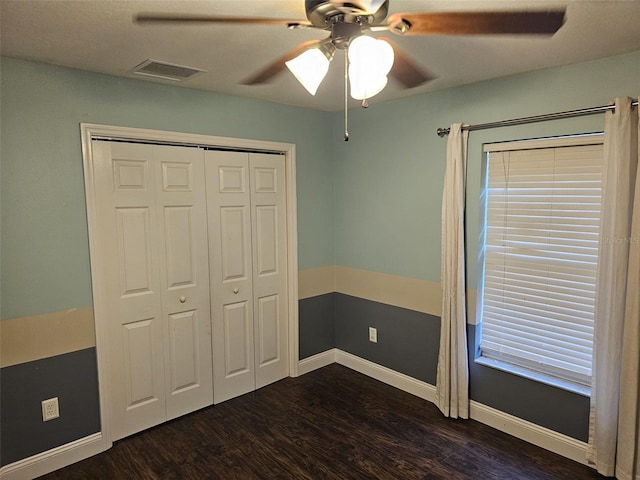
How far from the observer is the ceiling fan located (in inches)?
51.7

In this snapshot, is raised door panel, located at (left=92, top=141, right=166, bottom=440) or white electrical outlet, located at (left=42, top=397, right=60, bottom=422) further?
raised door panel, located at (left=92, top=141, right=166, bottom=440)

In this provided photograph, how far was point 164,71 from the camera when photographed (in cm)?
246

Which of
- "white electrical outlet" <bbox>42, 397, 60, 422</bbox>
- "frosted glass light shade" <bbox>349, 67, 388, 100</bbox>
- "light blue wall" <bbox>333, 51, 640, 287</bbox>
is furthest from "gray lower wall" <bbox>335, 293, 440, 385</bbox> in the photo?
"white electrical outlet" <bbox>42, 397, 60, 422</bbox>

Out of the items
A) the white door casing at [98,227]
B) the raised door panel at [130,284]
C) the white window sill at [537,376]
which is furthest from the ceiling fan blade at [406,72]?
the white window sill at [537,376]

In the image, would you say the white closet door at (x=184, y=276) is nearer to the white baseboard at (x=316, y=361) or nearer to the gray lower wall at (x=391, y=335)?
the white baseboard at (x=316, y=361)

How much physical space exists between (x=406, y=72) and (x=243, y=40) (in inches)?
40.3

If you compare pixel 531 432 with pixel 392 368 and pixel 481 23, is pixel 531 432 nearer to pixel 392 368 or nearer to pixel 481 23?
pixel 392 368

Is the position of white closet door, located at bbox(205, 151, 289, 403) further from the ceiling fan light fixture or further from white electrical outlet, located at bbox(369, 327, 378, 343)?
the ceiling fan light fixture

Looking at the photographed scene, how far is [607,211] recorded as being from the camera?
2.23 m

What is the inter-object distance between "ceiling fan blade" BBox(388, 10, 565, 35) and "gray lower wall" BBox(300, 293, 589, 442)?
192cm

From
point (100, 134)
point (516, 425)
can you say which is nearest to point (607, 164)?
point (516, 425)

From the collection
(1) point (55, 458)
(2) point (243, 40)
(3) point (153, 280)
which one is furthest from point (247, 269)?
(2) point (243, 40)

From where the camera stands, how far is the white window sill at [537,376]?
2.49m

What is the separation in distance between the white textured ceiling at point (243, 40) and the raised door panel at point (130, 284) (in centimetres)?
58
